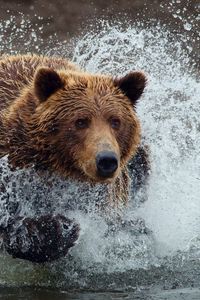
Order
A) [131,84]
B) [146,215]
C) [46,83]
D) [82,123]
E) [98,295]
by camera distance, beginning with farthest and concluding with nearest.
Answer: [146,215]
[131,84]
[46,83]
[82,123]
[98,295]

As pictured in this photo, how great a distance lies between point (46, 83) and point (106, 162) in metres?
0.98

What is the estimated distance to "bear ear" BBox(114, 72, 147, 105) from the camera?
822cm

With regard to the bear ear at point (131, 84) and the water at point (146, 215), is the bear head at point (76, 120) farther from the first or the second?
the water at point (146, 215)

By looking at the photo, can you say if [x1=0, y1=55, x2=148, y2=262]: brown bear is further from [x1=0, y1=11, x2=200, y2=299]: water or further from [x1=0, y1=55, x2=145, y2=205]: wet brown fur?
[x1=0, y1=11, x2=200, y2=299]: water

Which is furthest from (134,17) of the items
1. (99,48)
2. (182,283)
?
(182,283)

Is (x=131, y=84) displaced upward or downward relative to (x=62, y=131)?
upward

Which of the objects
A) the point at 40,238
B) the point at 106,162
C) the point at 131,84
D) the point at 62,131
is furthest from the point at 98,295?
the point at 131,84

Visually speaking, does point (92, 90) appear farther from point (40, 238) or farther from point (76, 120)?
point (40, 238)

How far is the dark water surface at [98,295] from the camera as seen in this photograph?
23.8 feet

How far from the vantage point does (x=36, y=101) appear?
8.18m

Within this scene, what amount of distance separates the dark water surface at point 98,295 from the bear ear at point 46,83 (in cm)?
162

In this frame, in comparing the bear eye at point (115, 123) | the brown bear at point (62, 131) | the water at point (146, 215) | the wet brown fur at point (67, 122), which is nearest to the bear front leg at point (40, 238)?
the brown bear at point (62, 131)

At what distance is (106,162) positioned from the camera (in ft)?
24.4

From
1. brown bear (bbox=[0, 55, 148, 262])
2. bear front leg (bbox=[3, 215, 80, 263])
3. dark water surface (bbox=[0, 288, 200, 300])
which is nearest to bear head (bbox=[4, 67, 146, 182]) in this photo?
brown bear (bbox=[0, 55, 148, 262])
